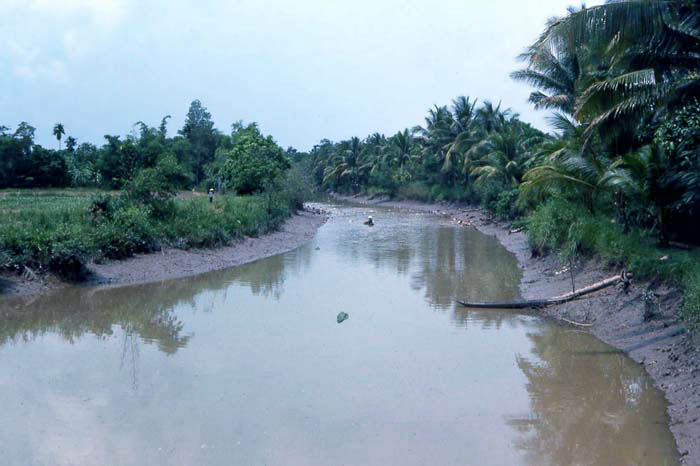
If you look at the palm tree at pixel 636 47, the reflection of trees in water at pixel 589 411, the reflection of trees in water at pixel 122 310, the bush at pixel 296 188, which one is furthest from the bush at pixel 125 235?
the bush at pixel 296 188

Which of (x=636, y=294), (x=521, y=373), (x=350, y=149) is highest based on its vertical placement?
(x=350, y=149)

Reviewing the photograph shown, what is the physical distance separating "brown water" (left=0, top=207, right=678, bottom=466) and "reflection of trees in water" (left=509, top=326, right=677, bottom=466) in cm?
3

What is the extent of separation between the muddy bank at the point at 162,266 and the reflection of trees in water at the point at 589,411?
11268 millimetres

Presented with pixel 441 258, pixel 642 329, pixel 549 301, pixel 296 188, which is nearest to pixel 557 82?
pixel 441 258

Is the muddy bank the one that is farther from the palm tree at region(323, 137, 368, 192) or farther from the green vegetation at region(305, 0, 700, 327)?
the palm tree at region(323, 137, 368, 192)

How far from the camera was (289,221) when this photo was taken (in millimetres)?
35469

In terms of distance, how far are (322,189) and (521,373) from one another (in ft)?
253

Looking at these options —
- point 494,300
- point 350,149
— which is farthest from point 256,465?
point 350,149

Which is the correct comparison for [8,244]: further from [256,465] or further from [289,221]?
[289,221]

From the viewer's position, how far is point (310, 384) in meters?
9.55

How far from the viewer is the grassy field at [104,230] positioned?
15.7m

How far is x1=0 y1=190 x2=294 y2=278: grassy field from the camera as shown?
51.6ft

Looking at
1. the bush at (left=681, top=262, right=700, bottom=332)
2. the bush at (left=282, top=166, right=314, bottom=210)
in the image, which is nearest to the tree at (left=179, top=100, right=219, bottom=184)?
the bush at (left=282, top=166, right=314, bottom=210)

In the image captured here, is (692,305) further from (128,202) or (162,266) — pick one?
(128,202)
